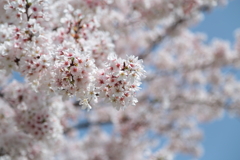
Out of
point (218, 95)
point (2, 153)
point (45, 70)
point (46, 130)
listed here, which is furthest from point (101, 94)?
point (218, 95)

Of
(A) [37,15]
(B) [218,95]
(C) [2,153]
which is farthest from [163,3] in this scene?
(B) [218,95]

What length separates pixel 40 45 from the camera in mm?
3516

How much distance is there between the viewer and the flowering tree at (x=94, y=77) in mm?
3115

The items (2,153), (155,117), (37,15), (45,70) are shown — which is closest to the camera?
(45,70)

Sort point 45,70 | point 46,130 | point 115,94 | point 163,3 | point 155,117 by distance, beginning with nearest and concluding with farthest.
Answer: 1. point 115,94
2. point 45,70
3. point 46,130
4. point 163,3
5. point 155,117

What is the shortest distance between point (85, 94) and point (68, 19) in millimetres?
1984

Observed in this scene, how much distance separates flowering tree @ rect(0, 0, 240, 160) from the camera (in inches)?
123

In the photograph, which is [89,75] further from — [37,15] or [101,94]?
[37,15]

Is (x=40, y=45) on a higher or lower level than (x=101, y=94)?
higher

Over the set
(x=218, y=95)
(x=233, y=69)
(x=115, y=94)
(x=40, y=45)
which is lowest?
(x=115, y=94)

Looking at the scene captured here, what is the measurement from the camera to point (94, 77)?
3113 mm

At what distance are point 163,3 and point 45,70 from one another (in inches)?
205

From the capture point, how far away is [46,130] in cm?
493

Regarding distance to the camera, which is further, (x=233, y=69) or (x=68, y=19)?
(x=233, y=69)
